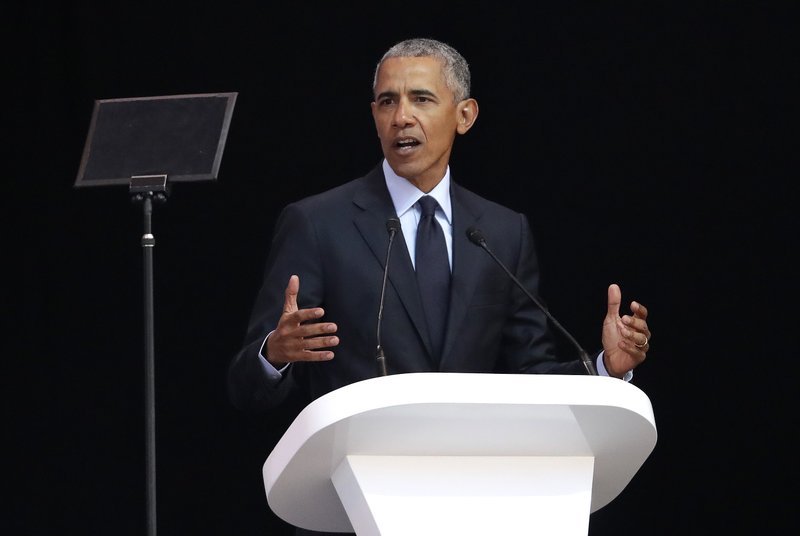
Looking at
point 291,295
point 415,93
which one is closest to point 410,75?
point 415,93

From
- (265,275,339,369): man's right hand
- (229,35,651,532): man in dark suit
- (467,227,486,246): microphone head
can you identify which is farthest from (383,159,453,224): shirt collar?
(265,275,339,369): man's right hand

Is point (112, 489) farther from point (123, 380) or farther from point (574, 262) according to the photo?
point (574, 262)

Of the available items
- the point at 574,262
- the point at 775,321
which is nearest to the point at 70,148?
the point at 574,262

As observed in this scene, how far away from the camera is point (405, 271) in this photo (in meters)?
2.73

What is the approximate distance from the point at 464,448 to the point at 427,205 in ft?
3.27

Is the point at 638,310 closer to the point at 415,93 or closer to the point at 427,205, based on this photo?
the point at 427,205

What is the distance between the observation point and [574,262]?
150 inches

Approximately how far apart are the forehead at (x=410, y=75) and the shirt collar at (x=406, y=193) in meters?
0.15

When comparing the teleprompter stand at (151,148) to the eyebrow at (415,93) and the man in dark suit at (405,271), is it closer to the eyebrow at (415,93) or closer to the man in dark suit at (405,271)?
the man in dark suit at (405,271)

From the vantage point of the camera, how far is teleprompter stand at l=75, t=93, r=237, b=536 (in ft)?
8.50

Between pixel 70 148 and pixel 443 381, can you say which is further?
pixel 70 148

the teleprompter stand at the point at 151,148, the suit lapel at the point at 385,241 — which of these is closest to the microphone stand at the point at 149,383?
the teleprompter stand at the point at 151,148

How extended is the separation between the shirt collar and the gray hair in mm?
203

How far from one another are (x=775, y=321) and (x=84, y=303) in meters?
1.77
